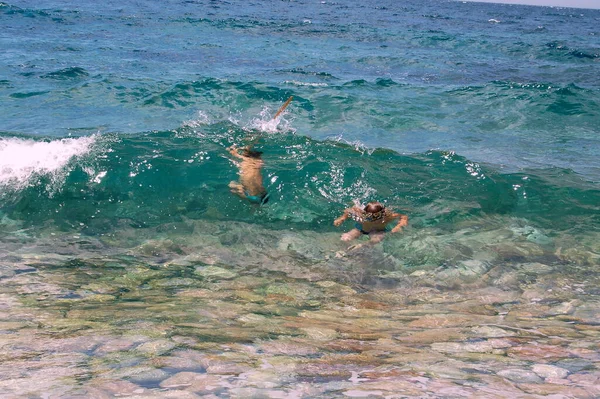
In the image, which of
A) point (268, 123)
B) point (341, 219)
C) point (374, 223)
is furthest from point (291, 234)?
A: point (268, 123)

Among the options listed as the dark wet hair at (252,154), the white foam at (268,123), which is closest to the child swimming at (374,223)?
the dark wet hair at (252,154)

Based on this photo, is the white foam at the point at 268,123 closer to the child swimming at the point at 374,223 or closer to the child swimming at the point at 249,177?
the child swimming at the point at 249,177

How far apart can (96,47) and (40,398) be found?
24.1m

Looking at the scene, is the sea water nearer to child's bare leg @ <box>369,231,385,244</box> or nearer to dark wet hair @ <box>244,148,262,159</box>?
child's bare leg @ <box>369,231,385,244</box>

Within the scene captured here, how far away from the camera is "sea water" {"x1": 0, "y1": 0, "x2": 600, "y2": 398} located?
4.33 metres

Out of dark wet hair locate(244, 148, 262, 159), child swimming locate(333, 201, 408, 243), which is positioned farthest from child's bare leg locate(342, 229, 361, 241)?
dark wet hair locate(244, 148, 262, 159)

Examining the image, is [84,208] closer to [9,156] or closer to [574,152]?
[9,156]

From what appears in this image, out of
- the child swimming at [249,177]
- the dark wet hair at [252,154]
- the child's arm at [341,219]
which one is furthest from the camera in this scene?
the dark wet hair at [252,154]

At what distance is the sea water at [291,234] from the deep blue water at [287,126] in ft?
0.25

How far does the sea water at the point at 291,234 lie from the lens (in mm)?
4332

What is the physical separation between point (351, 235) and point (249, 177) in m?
2.89

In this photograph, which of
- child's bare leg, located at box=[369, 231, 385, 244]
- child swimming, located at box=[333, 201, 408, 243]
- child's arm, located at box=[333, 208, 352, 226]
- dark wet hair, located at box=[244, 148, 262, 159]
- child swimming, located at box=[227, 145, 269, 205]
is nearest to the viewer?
child's bare leg, located at box=[369, 231, 385, 244]

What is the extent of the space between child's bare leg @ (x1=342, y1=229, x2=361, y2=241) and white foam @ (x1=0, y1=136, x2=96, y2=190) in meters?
5.39

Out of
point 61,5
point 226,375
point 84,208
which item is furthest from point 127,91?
point 61,5
